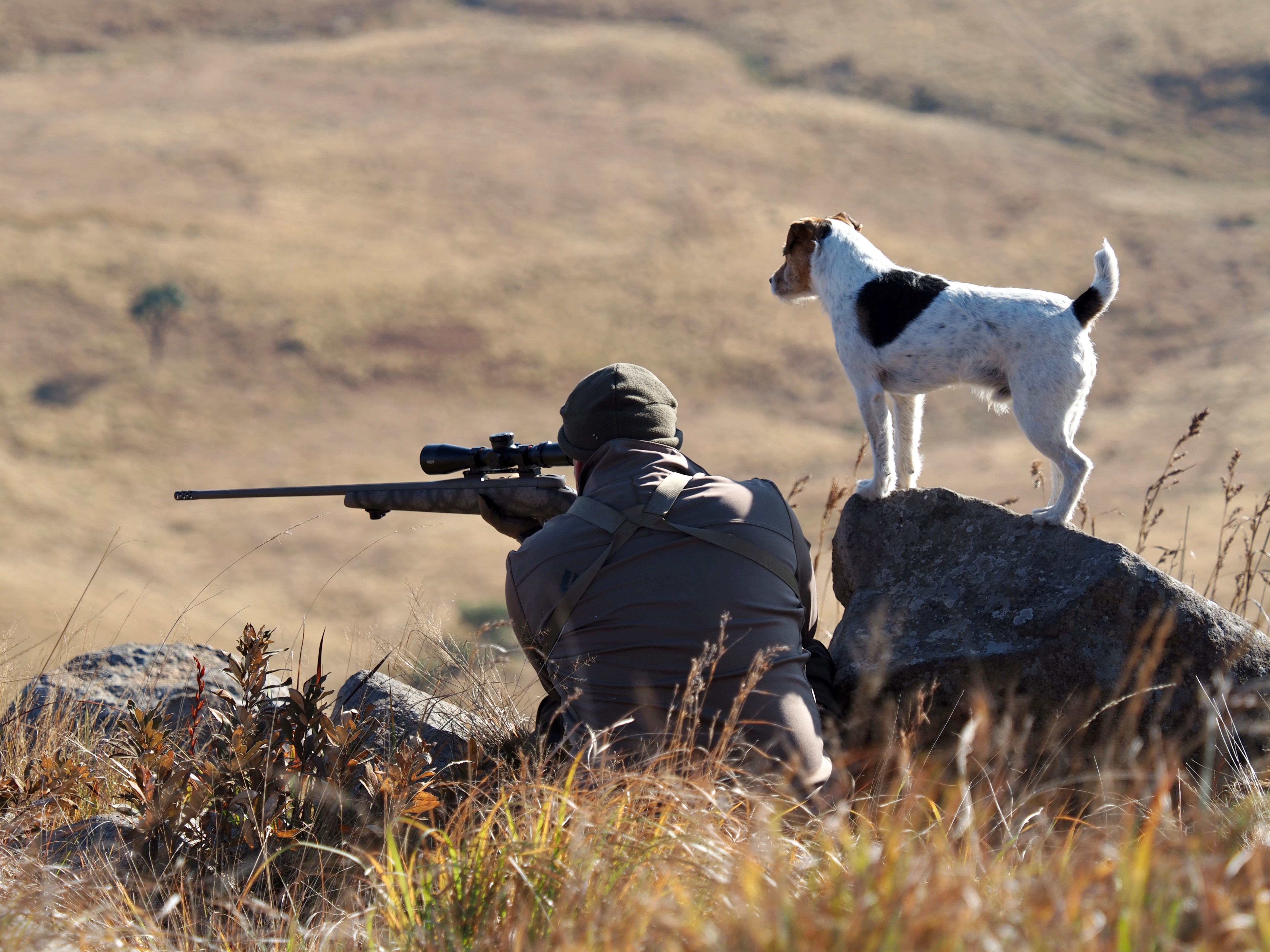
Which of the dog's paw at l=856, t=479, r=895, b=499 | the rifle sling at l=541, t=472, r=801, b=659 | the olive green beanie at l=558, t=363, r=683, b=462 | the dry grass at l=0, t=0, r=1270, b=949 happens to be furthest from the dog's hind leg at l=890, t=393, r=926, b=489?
the rifle sling at l=541, t=472, r=801, b=659

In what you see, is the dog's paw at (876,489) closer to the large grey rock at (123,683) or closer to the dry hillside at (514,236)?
the large grey rock at (123,683)

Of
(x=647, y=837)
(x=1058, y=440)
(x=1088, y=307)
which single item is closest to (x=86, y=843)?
(x=647, y=837)

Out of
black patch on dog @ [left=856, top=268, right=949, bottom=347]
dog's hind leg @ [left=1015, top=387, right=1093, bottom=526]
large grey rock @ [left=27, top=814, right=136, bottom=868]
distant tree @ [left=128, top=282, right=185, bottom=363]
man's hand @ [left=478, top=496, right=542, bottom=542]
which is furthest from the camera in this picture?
distant tree @ [left=128, top=282, right=185, bottom=363]

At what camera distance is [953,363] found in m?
4.39

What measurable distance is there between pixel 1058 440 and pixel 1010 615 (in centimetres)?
70

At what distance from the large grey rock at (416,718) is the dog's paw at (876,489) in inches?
73.6

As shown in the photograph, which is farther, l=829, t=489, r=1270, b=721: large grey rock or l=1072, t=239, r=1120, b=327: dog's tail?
l=1072, t=239, r=1120, b=327: dog's tail

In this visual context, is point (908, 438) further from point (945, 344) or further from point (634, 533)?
point (634, 533)

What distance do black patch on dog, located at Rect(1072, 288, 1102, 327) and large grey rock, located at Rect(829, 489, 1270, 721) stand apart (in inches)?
31.8

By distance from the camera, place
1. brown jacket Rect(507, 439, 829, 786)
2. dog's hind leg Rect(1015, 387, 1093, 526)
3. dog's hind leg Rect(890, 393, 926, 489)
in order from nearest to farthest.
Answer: brown jacket Rect(507, 439, 829, 786) → dog's hind leg Rect(1015, 387, 1093, 526) → dog's hind leg Rect(890, 393, 926, 489)

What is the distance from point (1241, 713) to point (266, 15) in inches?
3971

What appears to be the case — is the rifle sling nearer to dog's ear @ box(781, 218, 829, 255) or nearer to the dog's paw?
the dog's paw

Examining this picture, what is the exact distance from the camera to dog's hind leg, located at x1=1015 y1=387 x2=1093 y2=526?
4199 millimetres

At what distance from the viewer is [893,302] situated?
452 centimetres
